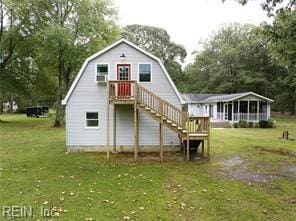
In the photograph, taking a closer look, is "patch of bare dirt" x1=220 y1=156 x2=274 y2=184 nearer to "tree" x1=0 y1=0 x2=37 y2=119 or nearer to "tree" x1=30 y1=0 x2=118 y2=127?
"tree" x1=30 y1=0 x2=118 y2=127

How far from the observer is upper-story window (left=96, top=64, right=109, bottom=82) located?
16.2m

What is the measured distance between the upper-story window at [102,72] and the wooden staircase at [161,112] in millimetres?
1297

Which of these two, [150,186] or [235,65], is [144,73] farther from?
[235,65]

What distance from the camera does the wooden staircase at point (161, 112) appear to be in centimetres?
1438

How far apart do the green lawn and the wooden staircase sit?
1.39 meters

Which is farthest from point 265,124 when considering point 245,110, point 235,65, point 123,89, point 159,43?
point 159,43

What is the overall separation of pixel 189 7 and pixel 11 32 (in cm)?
2799

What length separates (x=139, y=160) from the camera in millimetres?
14008

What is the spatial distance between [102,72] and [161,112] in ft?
13.7

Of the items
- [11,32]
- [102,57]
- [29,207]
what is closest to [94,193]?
[29,207]

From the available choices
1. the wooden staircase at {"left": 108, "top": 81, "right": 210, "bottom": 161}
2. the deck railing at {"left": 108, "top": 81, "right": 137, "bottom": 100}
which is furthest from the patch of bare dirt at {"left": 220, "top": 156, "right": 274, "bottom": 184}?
the deck railing at {"left": 108, "top": 81, "right": 137, "bottom": 100}

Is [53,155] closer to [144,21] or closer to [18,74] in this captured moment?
[18,74]

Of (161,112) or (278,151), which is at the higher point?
(161,112)

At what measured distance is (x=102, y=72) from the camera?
53.4ft
